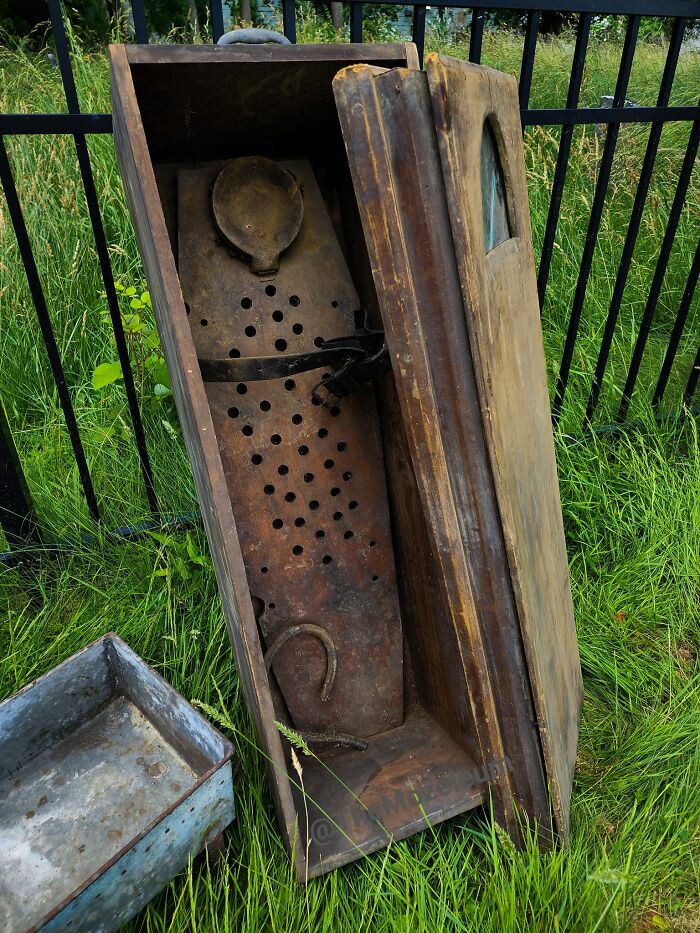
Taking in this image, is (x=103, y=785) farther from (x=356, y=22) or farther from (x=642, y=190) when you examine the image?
(x=642, y=190)

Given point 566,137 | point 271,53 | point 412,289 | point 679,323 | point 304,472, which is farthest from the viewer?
point 679,323

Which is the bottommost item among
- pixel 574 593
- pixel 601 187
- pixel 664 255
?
pixel 574 593

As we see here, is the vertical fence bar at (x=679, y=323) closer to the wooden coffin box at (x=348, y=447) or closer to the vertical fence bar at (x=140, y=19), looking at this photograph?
the wooden coffin box at (x=348, y=447)

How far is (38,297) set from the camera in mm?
1884

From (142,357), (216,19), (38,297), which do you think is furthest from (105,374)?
(216,19)

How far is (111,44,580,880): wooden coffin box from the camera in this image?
117 cm

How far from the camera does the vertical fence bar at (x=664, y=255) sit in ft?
8.02

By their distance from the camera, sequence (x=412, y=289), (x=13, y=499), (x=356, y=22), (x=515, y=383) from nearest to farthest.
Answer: (x=412, y=289), (x=515, y=383), (x=356, y=22), (x=13, y=499)

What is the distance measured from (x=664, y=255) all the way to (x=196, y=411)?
84.2 inches

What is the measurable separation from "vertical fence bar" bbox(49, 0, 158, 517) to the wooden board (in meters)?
0.97

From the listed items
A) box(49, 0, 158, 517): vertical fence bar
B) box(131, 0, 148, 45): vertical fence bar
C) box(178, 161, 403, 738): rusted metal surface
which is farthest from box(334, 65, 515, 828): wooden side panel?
box(49, 0, 158, 517): vertical fence bar

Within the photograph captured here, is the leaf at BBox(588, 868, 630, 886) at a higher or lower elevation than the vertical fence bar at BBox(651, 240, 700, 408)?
lower

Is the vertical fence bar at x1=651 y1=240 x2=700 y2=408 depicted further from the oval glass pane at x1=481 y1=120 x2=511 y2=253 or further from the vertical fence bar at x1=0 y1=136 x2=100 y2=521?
the vertical fence bar at x1=0 y1=136 x2=100 y2=521

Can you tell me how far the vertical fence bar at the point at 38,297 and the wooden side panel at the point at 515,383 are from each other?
117cm
